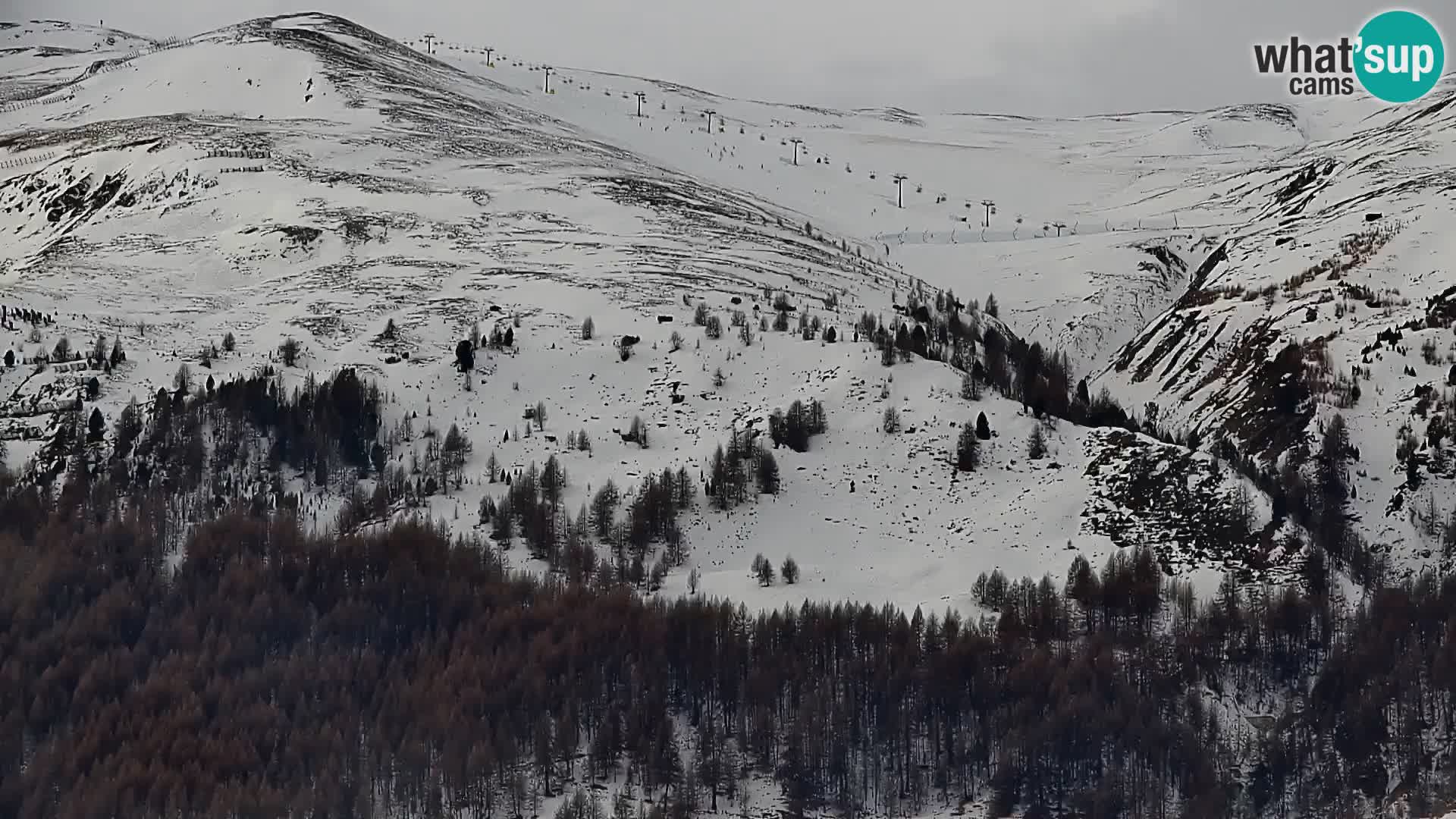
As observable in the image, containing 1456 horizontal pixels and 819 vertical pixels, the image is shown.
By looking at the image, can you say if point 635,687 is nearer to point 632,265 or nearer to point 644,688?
point 644,688

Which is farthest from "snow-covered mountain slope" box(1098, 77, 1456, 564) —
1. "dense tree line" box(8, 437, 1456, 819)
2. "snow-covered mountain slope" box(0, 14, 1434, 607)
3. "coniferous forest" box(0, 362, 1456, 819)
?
"dense tree line" box(8, 437, 1456, 819)

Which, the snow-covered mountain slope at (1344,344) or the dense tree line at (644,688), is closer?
Answer: the dense tree line at (644,688)

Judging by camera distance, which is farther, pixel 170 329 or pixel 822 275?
pixel 822 275

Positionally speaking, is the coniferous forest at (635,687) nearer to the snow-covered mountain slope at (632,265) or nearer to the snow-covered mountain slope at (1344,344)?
the snow-covered mountain slope at (632,265)

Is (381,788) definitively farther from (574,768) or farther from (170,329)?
(170,329)

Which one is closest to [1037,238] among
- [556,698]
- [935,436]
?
[935,436]

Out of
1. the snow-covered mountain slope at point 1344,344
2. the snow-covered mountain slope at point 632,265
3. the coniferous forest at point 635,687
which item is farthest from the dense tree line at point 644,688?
the snow-covered mountain slope at point 1344,344

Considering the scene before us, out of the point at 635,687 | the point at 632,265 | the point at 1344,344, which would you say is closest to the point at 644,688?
the point at 635,687
